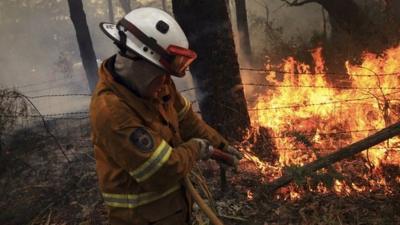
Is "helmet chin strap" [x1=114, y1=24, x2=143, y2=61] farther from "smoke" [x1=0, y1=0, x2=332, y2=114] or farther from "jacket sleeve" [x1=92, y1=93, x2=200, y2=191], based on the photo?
"smoke" [x1=0, y1=0, x2=332, y2=114]

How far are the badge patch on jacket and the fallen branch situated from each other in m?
2.61

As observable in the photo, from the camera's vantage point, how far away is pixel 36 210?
6.07m

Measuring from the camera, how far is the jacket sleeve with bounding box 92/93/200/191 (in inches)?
102

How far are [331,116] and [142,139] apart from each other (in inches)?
214

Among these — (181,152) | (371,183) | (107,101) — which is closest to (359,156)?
(371,183)

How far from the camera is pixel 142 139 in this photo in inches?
102

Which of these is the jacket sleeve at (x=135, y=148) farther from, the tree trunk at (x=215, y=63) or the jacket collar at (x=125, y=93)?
the tree trunk at (x=215, y=63)

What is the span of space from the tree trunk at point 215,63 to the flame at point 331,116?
471 millimetres

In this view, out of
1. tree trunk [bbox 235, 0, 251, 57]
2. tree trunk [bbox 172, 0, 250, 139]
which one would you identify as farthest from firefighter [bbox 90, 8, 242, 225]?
tree trunk [bbox 235, 0, 251, 57]

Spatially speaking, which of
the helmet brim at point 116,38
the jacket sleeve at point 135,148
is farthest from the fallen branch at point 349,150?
the helmet brim at point 116,38

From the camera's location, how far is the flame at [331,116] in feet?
19.3

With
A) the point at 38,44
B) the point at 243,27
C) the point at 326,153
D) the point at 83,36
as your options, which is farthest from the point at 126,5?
the point at 326,153

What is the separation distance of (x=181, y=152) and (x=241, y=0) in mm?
12990

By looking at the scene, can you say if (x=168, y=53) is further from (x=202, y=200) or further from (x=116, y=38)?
(x=202, y=200)
